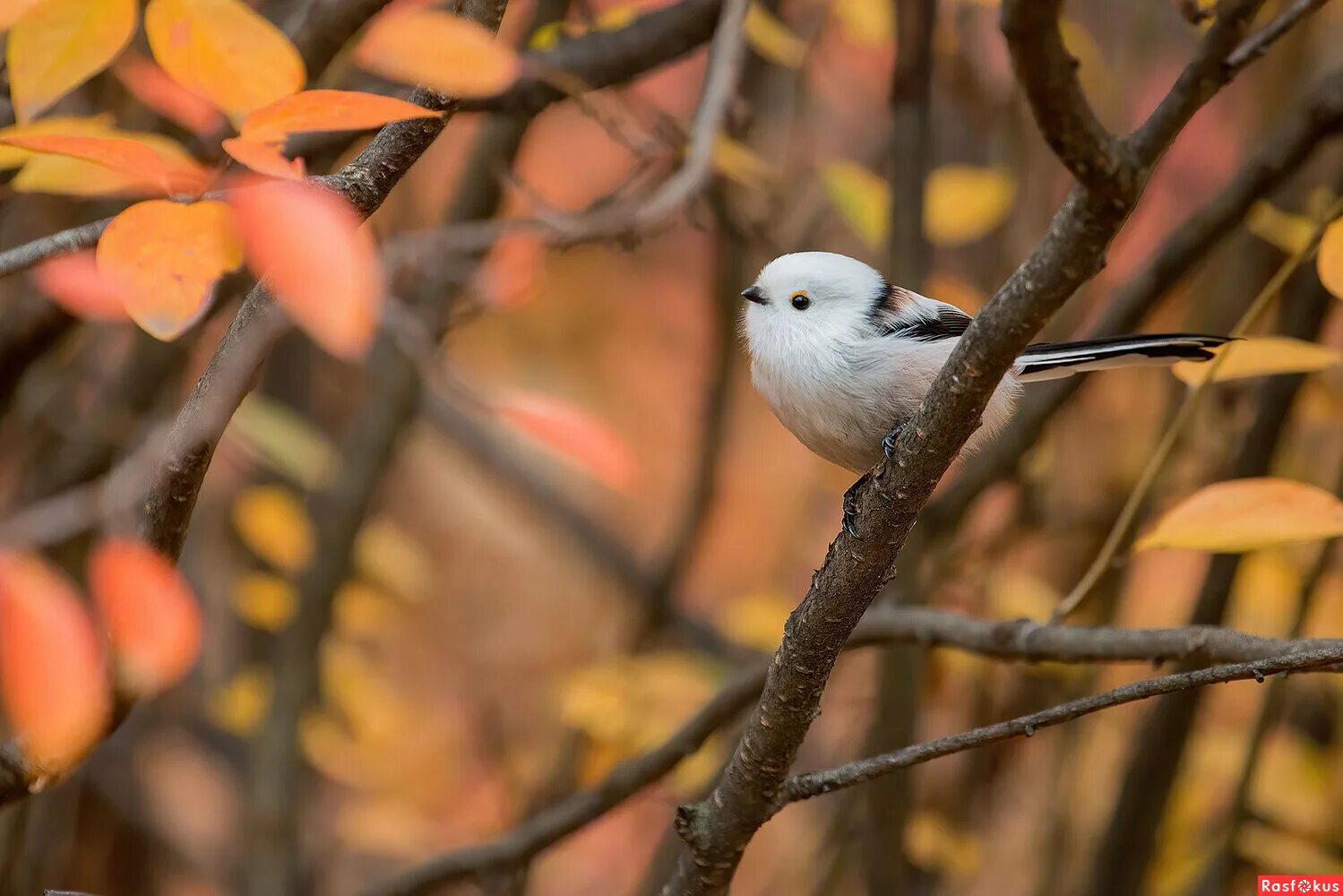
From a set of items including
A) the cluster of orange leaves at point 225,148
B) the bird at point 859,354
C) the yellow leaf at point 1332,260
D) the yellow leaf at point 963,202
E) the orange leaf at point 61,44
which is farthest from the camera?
the yellow leaf at point 963,202

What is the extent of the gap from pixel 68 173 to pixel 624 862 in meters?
3.02

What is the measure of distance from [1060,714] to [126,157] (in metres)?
0.83

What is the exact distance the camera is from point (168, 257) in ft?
2.72

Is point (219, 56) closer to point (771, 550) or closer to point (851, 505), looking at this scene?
point (851, 505)

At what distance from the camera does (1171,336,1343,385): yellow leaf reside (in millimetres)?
1218

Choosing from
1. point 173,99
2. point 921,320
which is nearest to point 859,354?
point 921,320

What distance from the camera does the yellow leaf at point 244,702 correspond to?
2.60 m

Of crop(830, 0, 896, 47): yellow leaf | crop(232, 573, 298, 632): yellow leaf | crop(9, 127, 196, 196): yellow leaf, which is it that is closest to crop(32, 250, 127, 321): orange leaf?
crop(9, 127, 196, 196): yellow leaf

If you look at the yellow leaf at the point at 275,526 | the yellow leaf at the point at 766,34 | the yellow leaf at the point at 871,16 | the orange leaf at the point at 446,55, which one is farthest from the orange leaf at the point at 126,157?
the yellow leaf at the point at 275,526

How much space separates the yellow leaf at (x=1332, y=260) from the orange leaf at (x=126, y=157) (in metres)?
0.94

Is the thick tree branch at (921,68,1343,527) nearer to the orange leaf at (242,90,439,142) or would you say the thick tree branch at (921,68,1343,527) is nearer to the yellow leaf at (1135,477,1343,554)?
the yellow leaf at (1135,477,1343,554)

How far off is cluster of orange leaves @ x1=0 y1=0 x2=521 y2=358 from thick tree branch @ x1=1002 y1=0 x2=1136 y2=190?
0.37 m

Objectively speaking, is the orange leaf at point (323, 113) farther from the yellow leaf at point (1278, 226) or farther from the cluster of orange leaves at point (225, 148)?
the yellow leaf at point (1278, 226)

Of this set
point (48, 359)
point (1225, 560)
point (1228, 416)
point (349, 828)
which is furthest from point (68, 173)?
point (349, 828)
